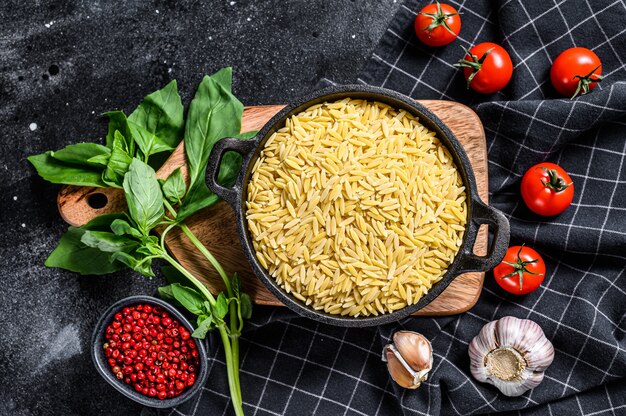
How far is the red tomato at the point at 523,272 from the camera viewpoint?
201cm

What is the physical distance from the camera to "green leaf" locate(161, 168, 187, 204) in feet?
6.32

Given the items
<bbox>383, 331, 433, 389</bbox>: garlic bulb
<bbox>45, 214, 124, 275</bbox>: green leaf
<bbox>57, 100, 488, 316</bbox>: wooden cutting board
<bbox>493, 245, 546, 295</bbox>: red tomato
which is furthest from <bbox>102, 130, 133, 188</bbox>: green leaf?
<bbox>493, 245, 546, 295</bbox>: red tomato

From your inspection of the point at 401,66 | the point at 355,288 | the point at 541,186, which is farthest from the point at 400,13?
the point at 355,288

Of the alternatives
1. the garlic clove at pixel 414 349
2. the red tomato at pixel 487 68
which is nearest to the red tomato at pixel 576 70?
the red tomato at pixel 487 68

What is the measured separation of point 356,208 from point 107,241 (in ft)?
2.30

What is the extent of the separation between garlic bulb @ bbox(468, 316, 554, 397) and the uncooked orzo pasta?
0.39m

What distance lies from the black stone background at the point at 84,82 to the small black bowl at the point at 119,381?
0.19 m

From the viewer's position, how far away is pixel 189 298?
195cm

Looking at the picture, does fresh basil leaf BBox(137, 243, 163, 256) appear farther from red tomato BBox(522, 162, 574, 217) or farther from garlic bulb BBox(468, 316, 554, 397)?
red tomato BBox(522, 162, 574, 217)

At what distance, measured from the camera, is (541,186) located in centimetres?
199

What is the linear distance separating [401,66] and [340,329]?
88 centimetres

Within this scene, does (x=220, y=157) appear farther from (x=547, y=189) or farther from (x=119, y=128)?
(x=547, y=189)

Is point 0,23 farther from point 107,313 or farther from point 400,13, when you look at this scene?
point 400,13

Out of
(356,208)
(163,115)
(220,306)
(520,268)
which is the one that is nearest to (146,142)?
(163,115)
